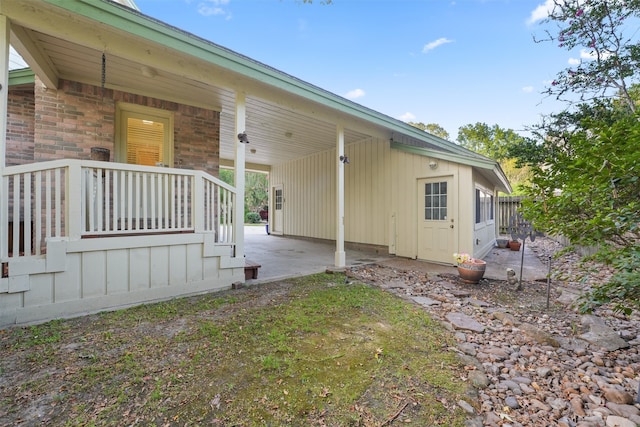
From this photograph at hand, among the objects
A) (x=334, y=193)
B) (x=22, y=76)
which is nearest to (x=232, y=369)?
(x=22, y=76)

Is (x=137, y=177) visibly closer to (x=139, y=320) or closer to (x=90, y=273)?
(x=90, y=273)

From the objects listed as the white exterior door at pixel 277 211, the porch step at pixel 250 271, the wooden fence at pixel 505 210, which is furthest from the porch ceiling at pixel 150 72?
the wooden fence at pixel 505 210

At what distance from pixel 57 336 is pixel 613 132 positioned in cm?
428

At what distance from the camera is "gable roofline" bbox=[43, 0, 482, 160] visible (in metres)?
2.70

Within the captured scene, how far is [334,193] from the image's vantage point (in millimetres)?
8602

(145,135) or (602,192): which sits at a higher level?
(145,135)

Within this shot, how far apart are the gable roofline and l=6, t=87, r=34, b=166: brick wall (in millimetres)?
3054

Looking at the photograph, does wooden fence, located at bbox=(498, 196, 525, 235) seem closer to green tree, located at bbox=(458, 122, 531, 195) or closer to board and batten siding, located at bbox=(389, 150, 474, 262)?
green tree, located at bbox=(458, 122, 531, 195)

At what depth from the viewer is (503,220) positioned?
11812 millimetres

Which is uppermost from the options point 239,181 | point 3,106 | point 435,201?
point 3,106

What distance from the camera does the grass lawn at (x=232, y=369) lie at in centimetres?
154

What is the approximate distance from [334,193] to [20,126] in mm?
6881

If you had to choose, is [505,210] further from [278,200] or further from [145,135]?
[145,135]

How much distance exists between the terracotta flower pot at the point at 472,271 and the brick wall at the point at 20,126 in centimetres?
744
